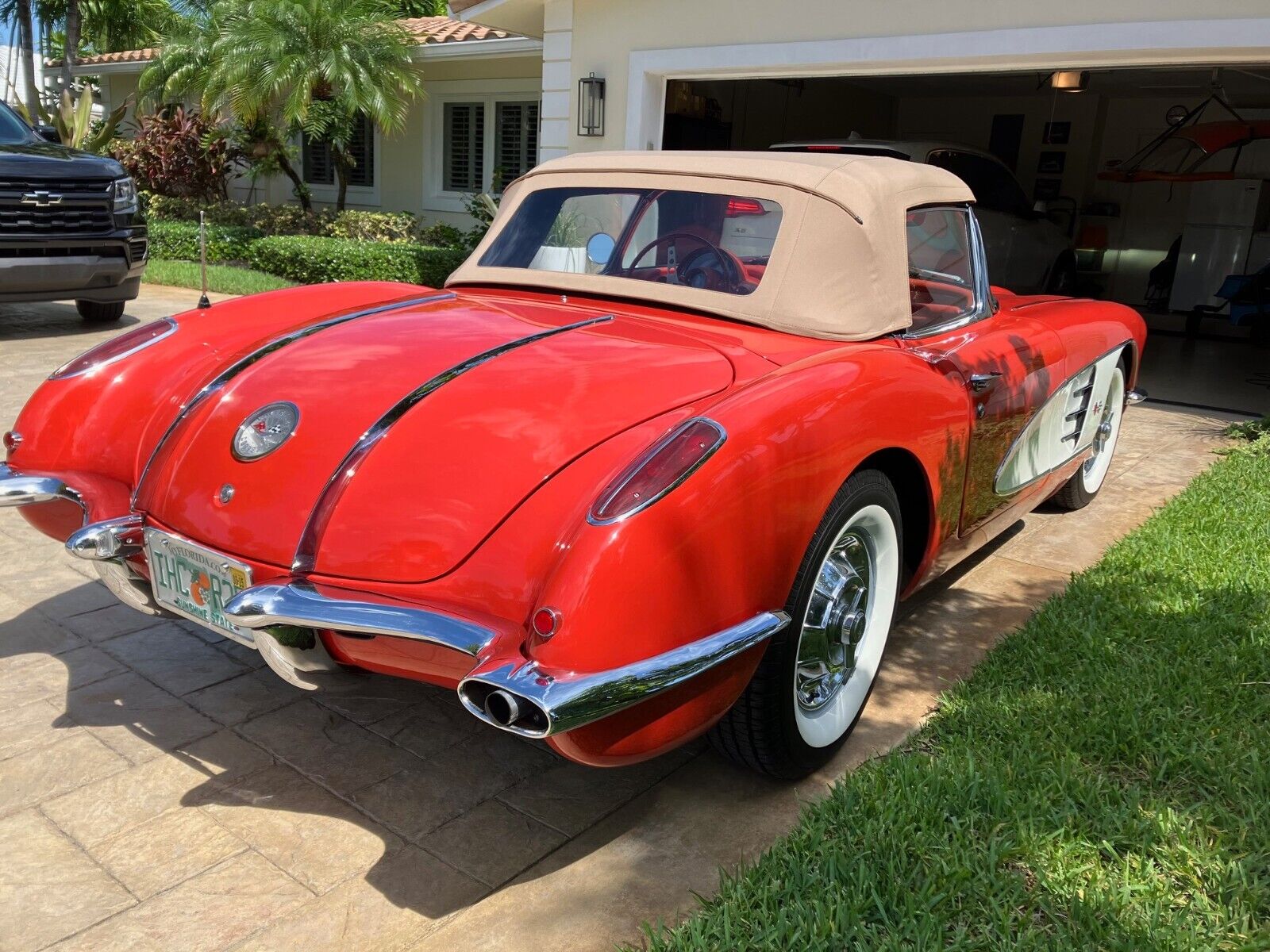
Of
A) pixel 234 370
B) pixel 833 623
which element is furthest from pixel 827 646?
pixel 234 370

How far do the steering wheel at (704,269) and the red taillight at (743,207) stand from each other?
114 millimetres

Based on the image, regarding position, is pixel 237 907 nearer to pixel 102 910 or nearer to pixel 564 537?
pixel 102 910

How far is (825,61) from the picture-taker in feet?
27.7

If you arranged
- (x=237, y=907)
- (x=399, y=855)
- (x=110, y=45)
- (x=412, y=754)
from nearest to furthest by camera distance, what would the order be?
1. (x=237, y=907)
2. (x=399, y=855)
3. (x=412, y=754)
4. (x=110, y=45)

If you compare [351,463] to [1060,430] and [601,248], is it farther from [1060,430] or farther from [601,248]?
[1060,430]

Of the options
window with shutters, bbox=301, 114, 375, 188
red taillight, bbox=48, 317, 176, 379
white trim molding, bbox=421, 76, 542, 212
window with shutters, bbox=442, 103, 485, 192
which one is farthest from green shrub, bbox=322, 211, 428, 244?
red taillight, bbox=48, 317, 176, 379

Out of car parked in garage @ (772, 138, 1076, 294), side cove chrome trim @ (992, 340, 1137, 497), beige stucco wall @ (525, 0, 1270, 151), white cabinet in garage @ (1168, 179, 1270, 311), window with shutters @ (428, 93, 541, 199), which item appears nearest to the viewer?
side cove chrome trim @ (992, 340, 1137, 497)

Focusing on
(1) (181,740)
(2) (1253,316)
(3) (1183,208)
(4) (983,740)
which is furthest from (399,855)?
(3) (1183,208)

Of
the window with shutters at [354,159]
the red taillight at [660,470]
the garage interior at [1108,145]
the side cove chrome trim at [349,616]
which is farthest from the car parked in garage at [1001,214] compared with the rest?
the window with shutters at [354,159]

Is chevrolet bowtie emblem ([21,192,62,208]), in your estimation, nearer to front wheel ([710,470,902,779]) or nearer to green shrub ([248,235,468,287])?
green shrub ([248,235,468,287])

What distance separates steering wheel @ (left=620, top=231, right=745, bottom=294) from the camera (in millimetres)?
3137

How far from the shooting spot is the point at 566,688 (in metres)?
1.92

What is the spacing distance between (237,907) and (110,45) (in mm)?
28439

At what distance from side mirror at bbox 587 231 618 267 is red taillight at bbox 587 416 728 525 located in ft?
4.24
